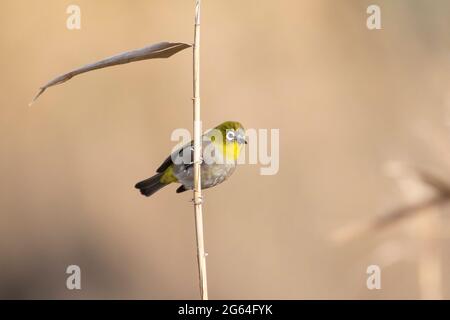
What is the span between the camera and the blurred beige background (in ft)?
9.83


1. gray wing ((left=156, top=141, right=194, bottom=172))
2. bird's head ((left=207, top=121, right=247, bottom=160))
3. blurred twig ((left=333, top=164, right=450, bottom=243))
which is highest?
bird's head ((left=207, top=121, right=247, bottom=160))

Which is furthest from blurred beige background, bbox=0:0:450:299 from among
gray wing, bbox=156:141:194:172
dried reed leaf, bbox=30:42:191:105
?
dried reed leaf, bbox=30:42:191:105

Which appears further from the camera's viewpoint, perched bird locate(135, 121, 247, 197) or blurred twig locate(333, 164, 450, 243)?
perched bird locate(135, 121, 247, 197)

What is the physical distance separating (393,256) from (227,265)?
0.93 m

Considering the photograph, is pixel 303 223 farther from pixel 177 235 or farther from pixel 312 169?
pixel 177 235

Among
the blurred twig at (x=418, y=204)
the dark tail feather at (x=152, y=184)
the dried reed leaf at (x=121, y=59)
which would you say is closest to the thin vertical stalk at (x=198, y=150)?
the dried reed leaf at (x=121, y=59)

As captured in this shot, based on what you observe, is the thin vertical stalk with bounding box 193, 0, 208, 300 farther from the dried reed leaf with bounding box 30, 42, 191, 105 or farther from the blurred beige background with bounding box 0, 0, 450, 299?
the blurred beige background with bounding box 0, 0, 450, 299

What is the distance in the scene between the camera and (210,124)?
116 inches

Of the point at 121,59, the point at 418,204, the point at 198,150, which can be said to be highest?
the point at 121,59

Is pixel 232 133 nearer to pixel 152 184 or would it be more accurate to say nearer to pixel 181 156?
pixel 181 156

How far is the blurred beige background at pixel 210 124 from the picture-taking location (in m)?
3.00

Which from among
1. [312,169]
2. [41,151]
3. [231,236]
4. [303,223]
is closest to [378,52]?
[312,169]

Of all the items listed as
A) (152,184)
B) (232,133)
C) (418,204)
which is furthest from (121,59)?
(152,184)

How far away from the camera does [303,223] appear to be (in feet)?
9.84
